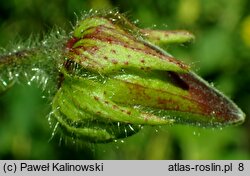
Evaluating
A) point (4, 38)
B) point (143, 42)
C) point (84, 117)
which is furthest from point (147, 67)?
point (4, 38)

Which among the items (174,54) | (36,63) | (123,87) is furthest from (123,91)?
(174,54)

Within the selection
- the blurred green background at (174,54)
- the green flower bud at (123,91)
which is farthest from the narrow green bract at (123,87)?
the blurred green background at (174,54)

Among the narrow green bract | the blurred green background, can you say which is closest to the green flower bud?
the narrow green bract

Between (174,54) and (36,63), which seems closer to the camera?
(36,63)

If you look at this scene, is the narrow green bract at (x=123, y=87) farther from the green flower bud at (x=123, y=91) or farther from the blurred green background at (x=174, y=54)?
the blurred green background at (x=174, y=54)

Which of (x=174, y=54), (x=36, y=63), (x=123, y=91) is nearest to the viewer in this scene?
(x=123, y=91)

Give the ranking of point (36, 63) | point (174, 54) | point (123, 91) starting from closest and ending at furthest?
point (123, 91) < point (36, 63) < point (174, 54)

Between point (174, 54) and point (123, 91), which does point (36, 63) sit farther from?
point (174, 54)
